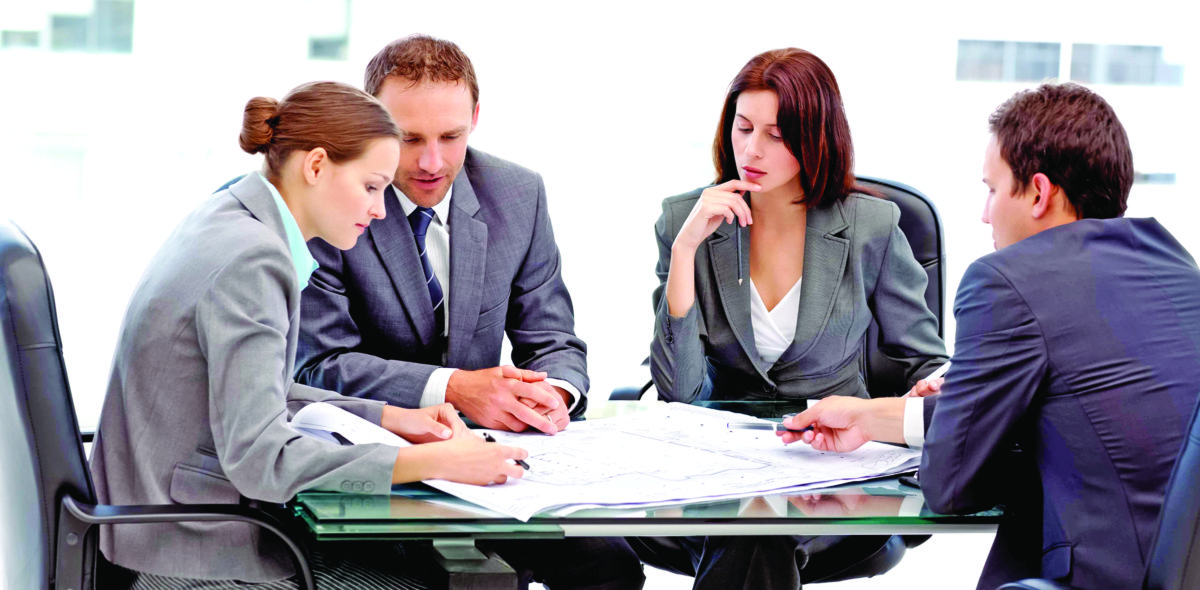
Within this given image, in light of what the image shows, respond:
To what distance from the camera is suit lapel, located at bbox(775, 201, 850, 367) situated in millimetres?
2197

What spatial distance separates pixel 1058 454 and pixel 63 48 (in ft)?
13.2

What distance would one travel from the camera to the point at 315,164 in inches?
61.7

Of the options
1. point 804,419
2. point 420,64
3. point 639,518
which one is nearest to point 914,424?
point 804,419

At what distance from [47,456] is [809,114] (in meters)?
1.47

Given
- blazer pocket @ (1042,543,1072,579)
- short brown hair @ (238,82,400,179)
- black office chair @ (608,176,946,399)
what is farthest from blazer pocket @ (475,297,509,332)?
blazer pocket @ (1042,543,1072,579)

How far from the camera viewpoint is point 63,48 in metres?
4.21

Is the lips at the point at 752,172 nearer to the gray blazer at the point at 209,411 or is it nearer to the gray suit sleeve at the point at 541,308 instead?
the gray suit sleeve at the point at 541,308

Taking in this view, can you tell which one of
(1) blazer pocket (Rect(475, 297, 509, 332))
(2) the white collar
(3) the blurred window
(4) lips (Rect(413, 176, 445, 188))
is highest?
(3) the blurred window

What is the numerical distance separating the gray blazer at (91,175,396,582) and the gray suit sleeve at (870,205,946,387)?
1260 mm

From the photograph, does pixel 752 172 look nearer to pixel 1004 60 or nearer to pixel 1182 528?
pixel 1182 528

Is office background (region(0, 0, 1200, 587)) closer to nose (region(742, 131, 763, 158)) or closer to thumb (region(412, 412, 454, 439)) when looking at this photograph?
nose (region(742, 131, 763, 158))

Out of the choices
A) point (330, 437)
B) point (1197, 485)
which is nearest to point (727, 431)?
point (330, 437)

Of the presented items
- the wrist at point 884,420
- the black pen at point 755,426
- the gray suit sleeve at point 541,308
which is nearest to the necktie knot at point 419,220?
the gray suit sleeve at point 541,308

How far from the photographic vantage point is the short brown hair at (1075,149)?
1.44 m
